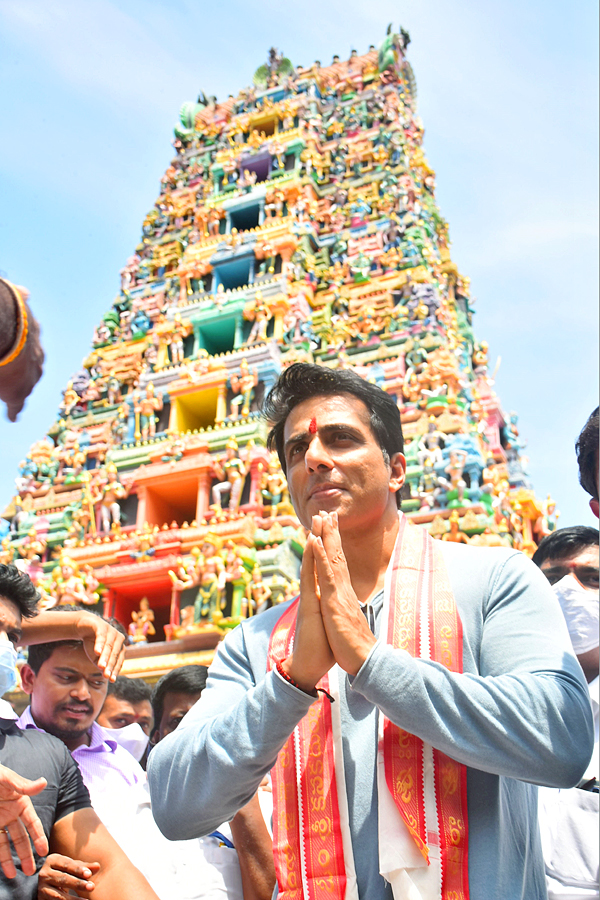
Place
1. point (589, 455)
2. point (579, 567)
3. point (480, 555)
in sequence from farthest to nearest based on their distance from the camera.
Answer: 1. point (579, 567)
2. point (589, 455)
3. point (480, 555)

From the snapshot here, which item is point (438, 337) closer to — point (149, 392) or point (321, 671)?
Answer: point (149, 392)

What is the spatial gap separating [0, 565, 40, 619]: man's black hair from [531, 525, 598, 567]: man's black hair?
7.61 feet

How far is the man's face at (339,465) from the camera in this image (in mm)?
2357

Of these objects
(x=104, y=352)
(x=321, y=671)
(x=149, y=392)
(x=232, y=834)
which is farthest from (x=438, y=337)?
(x=321, y=671)

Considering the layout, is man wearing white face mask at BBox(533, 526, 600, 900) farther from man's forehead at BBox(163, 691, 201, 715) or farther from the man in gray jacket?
man's forehead at BBox(163, 691, 201, 715)

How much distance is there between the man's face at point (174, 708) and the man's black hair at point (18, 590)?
1215 millimetres

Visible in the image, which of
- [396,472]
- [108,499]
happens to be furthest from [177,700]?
[108,499]

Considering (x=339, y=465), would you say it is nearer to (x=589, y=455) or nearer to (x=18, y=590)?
(x=589, y=455)

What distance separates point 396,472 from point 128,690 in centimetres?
345

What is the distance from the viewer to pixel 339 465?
2389mm

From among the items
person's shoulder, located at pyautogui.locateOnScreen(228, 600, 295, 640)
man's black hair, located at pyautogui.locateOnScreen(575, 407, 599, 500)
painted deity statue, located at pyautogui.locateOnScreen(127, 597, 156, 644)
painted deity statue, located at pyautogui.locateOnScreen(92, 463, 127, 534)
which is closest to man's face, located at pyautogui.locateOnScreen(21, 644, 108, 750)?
person's shoulder, located at pyautogui.locateOnScreen(228, 600, 295, 640)

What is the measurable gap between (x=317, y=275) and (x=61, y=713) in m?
12.9

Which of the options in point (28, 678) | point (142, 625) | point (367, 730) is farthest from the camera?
point (142, 625)

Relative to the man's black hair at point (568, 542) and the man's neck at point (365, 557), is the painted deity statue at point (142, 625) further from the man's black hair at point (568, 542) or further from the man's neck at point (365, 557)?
the man's neck at point (365, 557)
